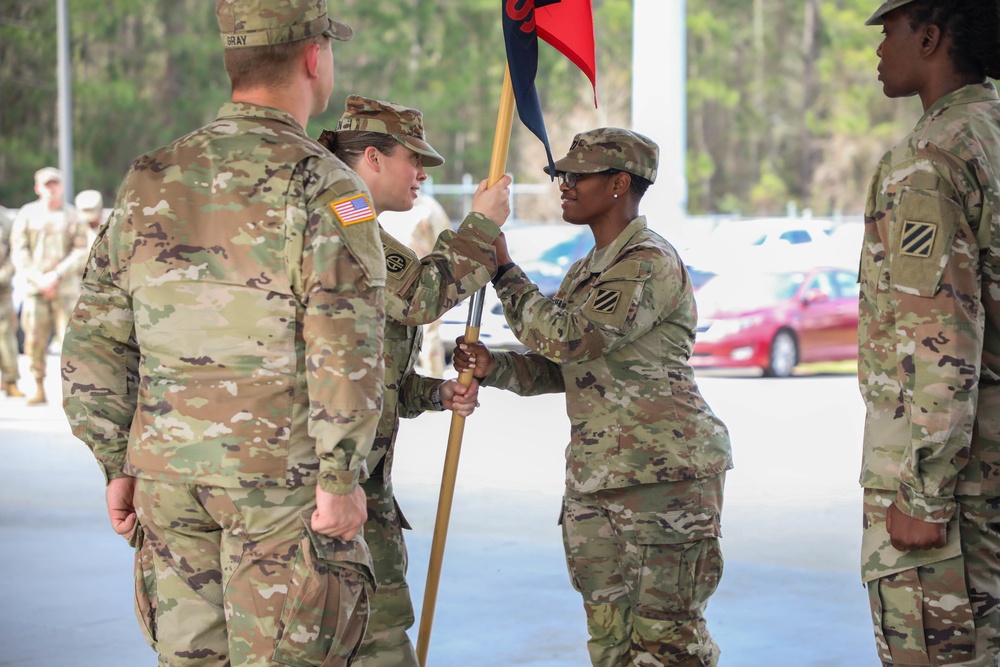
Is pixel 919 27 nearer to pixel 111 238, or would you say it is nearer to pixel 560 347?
pixel 560 347

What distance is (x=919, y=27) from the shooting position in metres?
2.80

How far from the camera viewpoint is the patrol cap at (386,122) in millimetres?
3486

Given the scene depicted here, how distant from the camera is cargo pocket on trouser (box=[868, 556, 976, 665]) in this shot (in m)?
2.71

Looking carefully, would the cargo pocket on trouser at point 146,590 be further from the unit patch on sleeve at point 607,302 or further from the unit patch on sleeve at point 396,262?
the unit patch on sleeve at point 607,302

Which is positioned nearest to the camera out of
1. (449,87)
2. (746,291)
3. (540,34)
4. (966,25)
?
(966,25)

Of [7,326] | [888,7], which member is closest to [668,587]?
[888,7]

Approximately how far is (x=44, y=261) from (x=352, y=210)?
9.15 m

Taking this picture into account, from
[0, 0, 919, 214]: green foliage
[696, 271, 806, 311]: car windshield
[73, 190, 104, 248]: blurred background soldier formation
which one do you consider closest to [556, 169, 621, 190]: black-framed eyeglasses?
[73, 190, 104, 248]: blurred background soldier formation

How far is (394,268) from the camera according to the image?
3340 mm

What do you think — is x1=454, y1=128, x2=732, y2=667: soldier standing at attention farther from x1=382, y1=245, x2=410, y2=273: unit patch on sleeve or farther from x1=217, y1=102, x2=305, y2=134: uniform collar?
x1=217, y1=102, x2=305, y2=134: uniform collar

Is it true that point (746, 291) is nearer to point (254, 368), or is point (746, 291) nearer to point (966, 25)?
point (966, 25)

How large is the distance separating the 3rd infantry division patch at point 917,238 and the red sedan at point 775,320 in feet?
33.3

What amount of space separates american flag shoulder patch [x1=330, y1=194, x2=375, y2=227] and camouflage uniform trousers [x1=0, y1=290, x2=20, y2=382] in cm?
A: 890

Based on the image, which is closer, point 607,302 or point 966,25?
point 966,25
